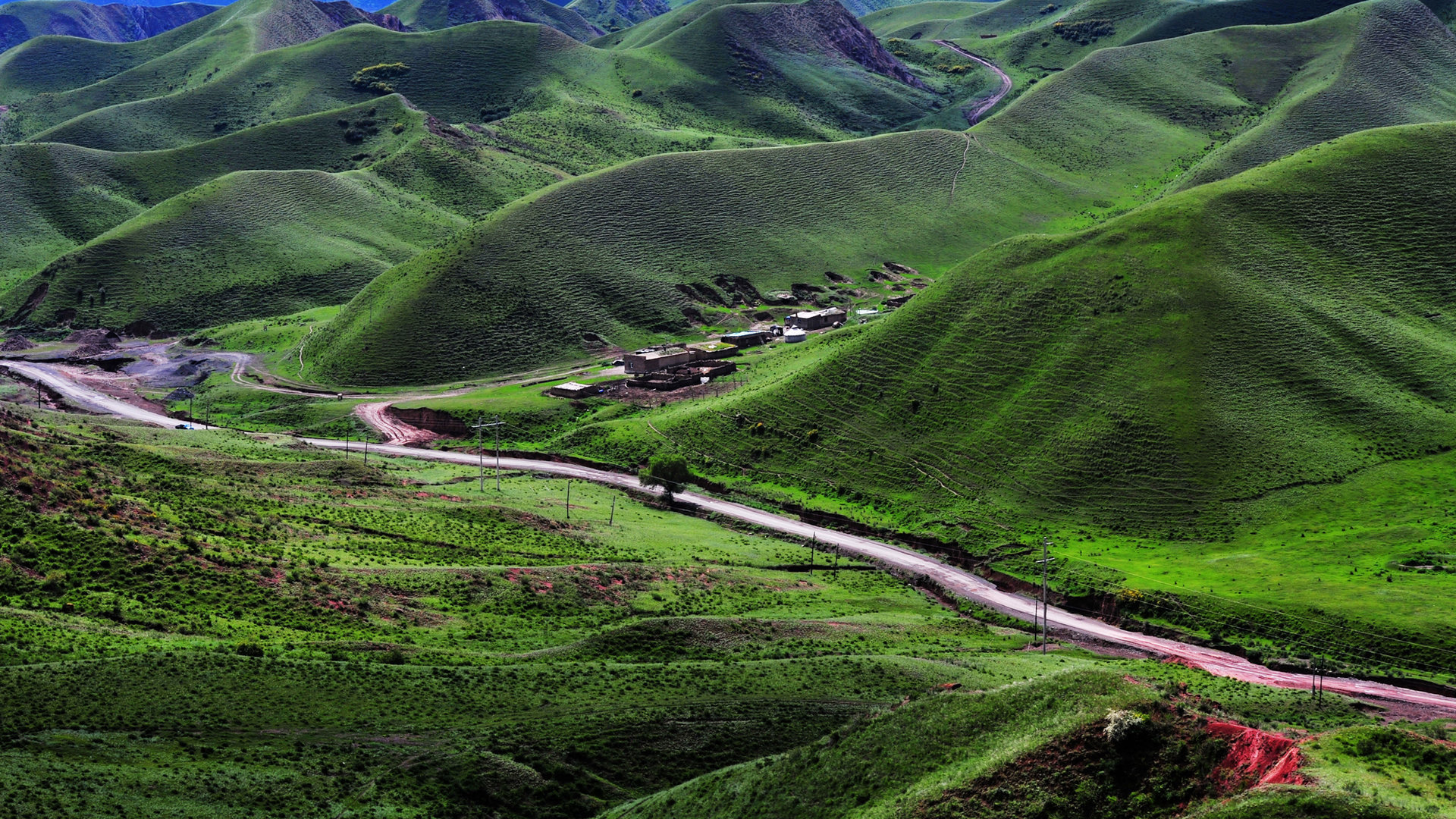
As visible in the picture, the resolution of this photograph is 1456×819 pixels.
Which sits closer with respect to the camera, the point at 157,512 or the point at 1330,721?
the point at 1330,721

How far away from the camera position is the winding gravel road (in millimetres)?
74062

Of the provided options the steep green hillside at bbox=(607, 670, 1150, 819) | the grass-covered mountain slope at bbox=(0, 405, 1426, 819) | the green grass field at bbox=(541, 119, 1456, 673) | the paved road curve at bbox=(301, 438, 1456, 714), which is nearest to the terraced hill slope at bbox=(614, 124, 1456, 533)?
the green grass field at bbox=(541, 119, 1456, 673)

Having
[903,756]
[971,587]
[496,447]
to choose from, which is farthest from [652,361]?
[903,756]

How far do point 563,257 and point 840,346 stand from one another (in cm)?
6668

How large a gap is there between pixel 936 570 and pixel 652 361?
7027 centimetres

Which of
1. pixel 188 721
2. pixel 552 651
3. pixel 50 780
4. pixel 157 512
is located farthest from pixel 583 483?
pixel 50 780

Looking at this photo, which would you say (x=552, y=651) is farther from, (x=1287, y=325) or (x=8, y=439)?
(x=1287, y=325)

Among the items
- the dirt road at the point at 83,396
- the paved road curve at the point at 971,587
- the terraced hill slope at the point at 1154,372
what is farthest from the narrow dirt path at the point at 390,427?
the terraced hill slope at the point at 1154,372

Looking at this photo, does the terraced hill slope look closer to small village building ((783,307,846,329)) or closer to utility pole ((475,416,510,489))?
utility pole ((475,416,510,489))

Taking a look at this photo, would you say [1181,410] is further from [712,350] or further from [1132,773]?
[1132,773]

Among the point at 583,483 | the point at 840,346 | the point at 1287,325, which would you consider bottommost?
the point at 583,483

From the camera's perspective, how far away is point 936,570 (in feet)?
329

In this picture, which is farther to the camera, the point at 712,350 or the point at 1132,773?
the point at 712,350

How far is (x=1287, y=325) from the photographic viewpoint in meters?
127
